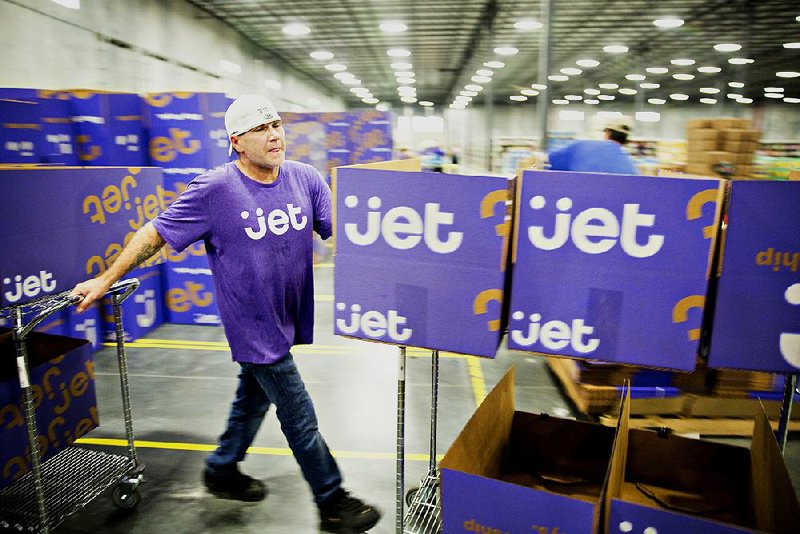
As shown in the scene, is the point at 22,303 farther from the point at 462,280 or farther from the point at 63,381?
the point at 462,280

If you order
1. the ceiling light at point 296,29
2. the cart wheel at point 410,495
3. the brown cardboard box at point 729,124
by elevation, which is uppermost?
the ceiling light at point 296,29

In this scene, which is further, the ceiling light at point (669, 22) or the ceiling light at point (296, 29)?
the ceiling light at point (296, 29)

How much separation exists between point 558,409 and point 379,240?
10.5ft

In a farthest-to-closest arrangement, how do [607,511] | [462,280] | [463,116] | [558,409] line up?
[463,116], [558,409], [462,280], [607,511]

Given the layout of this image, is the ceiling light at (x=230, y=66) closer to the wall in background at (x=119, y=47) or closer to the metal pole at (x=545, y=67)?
the wall in background at (x=119, y=47)

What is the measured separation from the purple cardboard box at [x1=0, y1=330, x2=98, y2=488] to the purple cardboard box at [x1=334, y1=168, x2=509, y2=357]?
1865 millimetres

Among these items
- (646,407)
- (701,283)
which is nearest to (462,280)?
(701,283)

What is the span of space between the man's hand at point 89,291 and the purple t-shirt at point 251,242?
35 centimetres

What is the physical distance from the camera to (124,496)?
2.96 m

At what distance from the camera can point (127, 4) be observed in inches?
340

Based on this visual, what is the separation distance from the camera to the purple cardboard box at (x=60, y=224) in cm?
212

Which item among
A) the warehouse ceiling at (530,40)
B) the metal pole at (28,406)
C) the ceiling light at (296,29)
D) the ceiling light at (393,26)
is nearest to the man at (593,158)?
the warehouse ceiling at (530,40)

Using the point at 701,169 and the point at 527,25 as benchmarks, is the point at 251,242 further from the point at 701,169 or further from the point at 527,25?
the point at 527,25

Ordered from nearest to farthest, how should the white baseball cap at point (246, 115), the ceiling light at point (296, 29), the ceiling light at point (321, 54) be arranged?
1. the white baseball cap at point (246, 115)
2. the ceiling light at point (296, 29)
3. the ceiling light at point (321, 54)
